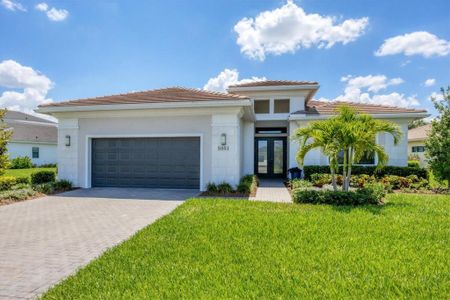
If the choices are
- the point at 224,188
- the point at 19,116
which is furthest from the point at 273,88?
the point at 19,116

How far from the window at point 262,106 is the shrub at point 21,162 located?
25.2 meters

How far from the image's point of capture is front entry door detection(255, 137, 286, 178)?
1728 cm

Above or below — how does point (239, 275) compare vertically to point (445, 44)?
below

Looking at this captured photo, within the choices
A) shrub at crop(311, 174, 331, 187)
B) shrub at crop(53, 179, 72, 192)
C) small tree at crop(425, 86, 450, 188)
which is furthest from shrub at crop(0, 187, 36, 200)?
small tree at crop(425, 86, 450, 188)

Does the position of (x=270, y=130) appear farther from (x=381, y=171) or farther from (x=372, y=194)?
(x=372, y=194)

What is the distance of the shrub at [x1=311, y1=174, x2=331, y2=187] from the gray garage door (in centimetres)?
598

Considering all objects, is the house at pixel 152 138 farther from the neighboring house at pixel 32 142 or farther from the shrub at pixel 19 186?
the neighboring house at pixel 32 142

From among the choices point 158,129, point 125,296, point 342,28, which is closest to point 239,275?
point 125,296

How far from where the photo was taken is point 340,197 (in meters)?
8.38

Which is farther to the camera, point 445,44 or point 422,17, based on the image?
point 445,44

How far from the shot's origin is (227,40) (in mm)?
15305

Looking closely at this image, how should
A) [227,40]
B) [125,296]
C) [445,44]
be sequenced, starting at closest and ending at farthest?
[125,296] < [445,44] < [227,40]

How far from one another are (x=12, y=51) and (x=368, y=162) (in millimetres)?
21884

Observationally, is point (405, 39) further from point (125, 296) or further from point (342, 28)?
point (125, 296)
